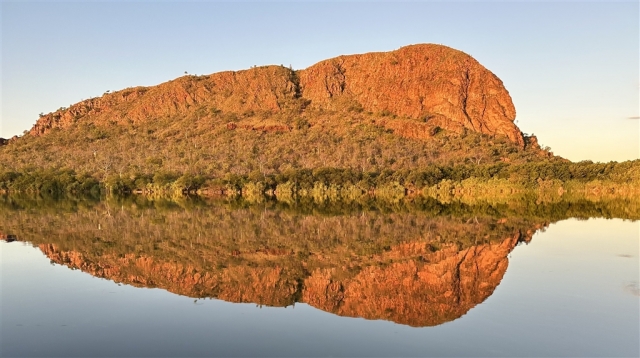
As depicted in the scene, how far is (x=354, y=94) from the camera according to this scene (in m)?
113

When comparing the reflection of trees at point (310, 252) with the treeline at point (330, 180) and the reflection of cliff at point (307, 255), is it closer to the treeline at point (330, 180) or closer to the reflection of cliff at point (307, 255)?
the reflection of cliff at point (307, 255)

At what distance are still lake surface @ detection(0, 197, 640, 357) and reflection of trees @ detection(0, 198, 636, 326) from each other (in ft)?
0.23

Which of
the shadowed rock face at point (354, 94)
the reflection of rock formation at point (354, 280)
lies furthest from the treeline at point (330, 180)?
the shadowed rock face at point (354, 94)

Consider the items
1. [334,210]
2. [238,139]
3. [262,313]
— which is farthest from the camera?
[238,139]

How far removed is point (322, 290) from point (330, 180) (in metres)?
43.7

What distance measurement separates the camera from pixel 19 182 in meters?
63.8

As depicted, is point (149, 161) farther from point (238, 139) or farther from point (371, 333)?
point (371, 333)

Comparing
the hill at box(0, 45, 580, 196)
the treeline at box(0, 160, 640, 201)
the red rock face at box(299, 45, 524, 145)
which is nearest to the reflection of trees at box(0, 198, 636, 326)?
the treeline at box(0, 160, 640, 201)

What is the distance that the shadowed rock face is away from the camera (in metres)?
99.9

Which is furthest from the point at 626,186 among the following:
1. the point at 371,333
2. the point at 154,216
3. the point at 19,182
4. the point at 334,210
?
the point at 19,182

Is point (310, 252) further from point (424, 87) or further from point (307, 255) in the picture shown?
point (424, 87)

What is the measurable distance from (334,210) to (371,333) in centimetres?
2657

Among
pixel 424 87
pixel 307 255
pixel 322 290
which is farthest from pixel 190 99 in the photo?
pixel 322 290

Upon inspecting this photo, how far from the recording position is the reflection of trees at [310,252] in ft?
45.0
